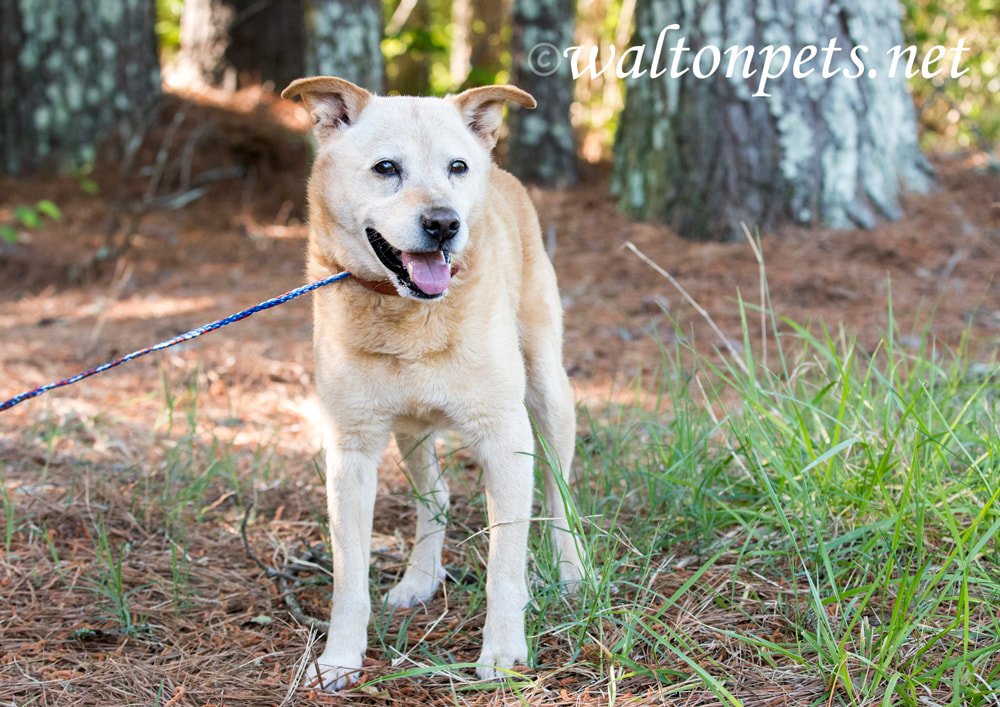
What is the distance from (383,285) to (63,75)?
21.7 ft

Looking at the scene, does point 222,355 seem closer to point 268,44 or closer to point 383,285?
point 383,285

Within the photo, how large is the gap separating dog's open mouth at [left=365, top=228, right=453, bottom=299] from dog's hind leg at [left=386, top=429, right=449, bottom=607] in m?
0.48

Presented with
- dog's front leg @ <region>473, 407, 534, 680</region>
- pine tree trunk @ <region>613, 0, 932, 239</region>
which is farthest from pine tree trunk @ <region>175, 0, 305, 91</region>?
dog's front leg @ <region>473, 407, 534, 680</region>

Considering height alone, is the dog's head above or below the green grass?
above

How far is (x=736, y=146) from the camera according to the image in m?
5.57

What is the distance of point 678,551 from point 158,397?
292cm

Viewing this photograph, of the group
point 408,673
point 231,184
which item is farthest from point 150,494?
point 231,184

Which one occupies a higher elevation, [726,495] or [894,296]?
[894,296]

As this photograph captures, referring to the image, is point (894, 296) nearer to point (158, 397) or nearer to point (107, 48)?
point (158, 397)

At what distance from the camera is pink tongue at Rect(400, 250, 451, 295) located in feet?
7.75

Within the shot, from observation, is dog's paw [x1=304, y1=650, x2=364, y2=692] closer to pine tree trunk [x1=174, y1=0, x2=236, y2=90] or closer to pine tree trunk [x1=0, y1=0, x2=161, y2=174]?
pine tree trunk [x1=0, y1=0, x2=161, y2=174]

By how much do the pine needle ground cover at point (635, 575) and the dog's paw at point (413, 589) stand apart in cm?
5

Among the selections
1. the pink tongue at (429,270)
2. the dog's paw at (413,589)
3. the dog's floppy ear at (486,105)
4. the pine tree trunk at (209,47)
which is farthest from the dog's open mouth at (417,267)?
the pine tree trunk at (209,47)

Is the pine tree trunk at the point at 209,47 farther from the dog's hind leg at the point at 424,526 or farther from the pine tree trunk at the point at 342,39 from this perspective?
the dog's hind leg at the point at 424,526
